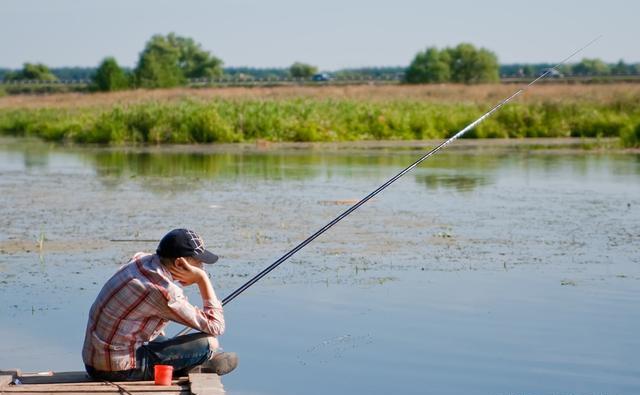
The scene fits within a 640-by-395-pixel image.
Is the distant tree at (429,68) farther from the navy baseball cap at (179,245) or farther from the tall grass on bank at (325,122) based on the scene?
the navy baseball cap at (179,245)

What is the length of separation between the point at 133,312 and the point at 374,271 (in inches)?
179

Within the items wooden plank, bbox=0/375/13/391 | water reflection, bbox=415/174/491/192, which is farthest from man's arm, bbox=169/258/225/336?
water reflection, bbox=415/174/491/192

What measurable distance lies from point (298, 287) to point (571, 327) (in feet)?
7.44

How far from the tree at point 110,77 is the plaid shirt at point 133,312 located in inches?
1698

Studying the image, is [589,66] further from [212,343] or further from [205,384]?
[205,384]

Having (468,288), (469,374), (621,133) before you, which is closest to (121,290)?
(469,374)

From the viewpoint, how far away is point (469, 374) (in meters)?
6.75

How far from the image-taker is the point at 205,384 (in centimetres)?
554

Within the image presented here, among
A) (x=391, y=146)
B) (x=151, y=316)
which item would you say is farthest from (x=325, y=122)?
(x=151, y=316)

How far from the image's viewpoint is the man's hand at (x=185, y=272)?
18.2 feet

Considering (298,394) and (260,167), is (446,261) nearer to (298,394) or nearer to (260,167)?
(298,394)

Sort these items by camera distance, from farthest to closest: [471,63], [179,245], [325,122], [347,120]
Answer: [471,63], [347,120], [325,122], [179,245]

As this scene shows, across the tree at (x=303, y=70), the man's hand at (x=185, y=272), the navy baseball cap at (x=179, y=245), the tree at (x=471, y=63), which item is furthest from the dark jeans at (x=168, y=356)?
the tree at (x=303, y=70)

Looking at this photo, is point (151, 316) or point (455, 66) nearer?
point (151, 316)
